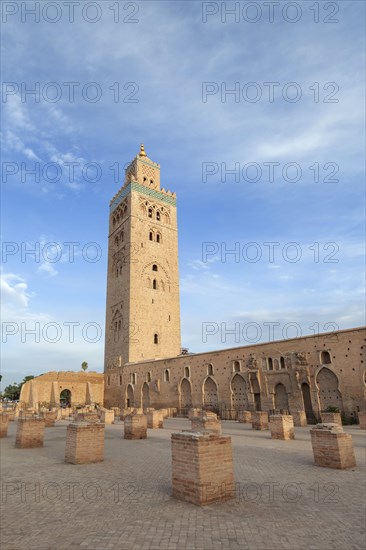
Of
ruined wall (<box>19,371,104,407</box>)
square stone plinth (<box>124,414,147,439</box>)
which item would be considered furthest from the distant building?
square stone plinth (<box>124,414,147,439</box>)

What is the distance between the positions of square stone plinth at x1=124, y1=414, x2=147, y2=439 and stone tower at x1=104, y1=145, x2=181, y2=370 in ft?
79.0

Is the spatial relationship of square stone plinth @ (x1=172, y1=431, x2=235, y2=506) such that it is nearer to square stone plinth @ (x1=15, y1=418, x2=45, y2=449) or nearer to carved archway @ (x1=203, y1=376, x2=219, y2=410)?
square stone plinth @ (x1=15, y1=418, x2=45, y2=449)

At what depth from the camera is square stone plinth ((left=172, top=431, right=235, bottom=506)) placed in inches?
179

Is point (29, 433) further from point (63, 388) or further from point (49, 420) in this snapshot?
point (63, 388)

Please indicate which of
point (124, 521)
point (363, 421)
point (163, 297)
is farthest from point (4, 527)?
point (163, 297)

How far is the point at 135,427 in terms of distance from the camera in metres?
11.8

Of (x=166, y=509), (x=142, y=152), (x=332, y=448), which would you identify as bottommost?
(x=166, y=509)

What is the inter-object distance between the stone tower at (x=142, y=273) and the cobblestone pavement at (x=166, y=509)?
3016 cm

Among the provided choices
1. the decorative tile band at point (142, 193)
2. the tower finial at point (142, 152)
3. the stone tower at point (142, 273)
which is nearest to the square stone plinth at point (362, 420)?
the stone tower at point (142, 273)

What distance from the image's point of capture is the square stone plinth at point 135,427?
38.5 ft

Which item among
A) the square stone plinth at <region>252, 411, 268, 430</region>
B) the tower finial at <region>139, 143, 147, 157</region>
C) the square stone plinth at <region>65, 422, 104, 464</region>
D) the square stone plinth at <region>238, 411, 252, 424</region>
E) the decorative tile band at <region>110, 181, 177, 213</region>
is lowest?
the square stone plinth at <region>238, 411, 252, 424</region>

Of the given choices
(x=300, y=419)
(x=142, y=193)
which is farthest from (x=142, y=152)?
(x=300, y=419)

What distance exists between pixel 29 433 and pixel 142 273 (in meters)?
29.7

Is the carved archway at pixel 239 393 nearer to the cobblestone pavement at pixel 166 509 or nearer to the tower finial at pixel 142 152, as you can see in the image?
the cobblestone pavement at pixel 166 509
